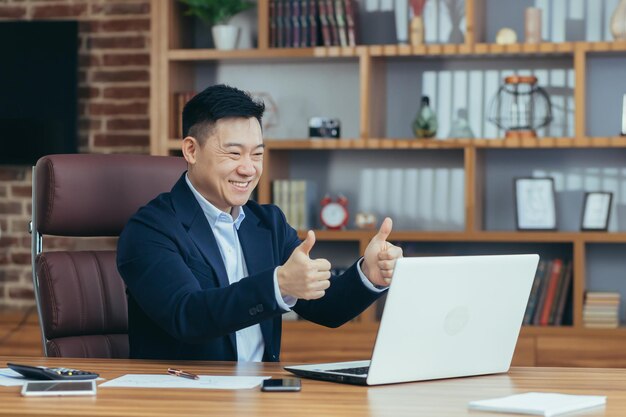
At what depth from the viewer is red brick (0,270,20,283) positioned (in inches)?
184

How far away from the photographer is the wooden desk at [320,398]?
1.60 metres

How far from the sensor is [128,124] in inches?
181

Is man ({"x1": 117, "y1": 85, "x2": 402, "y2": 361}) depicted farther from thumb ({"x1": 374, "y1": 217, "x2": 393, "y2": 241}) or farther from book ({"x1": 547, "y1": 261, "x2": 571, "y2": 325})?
book ({"x1": 547, "y1": 261, "x2": 571, "y2": 325})

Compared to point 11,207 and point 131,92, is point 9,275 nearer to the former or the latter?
point 11,207

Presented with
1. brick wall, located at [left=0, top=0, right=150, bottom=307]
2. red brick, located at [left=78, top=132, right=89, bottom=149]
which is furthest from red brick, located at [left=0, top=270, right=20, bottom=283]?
red brick, located at [left=78, top=132, right=89, bottom=149]

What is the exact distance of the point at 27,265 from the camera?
4.68 m

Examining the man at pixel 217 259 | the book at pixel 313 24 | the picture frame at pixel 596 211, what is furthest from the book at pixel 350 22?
the man at pixel 217 259

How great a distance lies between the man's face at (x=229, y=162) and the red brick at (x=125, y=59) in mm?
2262

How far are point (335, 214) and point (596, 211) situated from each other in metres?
1.04

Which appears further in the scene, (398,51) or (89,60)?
(89,60)

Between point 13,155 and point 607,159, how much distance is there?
2505 millimetres

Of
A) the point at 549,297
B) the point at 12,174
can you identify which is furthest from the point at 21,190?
the point at 549,297

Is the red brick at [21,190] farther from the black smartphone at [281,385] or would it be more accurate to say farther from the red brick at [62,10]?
the black smartphone at [281,385]

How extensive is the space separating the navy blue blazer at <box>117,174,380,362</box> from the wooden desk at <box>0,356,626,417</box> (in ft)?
0.37
